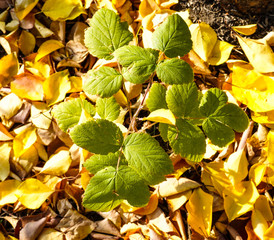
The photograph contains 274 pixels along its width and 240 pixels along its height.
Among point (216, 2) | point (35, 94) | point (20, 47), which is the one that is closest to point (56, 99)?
point (35, 94)

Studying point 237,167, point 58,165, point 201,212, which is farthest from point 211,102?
point 58,165

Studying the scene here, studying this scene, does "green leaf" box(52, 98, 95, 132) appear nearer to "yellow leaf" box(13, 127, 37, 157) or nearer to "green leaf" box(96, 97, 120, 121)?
"green leaf" box(96, 97, 120, 121)

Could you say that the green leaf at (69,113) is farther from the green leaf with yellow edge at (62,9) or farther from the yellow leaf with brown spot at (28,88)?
the green leaf with yellow edge at (62,9)

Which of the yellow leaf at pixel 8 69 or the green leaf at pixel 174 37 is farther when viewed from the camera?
the yellow leaf at pixel 8 69

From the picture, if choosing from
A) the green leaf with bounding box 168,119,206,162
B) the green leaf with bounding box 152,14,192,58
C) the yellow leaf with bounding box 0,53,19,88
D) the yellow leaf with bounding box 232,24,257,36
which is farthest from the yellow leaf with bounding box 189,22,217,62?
the yellow leaf with bounding box 0,53,19,88

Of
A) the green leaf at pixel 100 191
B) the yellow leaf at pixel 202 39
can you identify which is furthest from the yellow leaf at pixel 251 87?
the green leaf at pixel 100 191

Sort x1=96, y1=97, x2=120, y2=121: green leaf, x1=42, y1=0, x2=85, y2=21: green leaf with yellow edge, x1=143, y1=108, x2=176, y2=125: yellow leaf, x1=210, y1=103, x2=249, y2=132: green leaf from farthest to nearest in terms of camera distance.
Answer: x1=42, y1=0, x2=85, y2=21: green leaf with yellow edge
x1=96, y1=97, x2=120, y2=121: green leaf
x1=210, y1=103, x2=249, y2=132: green leaf
x1=143, y1=108, x2=176, y2=125: yellow leaf

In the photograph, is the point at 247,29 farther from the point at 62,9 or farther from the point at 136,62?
the point at 62,9

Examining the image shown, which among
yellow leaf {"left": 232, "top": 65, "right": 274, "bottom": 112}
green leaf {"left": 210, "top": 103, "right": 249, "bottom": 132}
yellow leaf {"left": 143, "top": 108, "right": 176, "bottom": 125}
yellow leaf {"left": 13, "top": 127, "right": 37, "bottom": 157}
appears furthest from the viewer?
yellow leaf {"left": 13, "top": 127, "right": 37, "bottom": 157}
